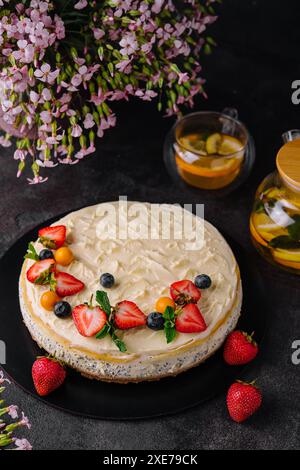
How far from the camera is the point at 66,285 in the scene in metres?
2.73

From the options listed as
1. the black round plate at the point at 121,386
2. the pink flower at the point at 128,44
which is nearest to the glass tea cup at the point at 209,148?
the pink flower at the point at 128,44

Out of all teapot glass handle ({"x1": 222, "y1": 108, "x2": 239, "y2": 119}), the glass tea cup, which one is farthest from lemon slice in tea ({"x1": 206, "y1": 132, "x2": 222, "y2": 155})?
teapot glass handle ({"x1": 222, "y1": 108, "x2": 239, "y2": 119})

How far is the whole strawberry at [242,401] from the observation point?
258 centimetres

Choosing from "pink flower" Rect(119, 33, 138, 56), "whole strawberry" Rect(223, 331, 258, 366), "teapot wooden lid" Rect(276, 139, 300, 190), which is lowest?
"whole strawberry" Rect(223, 331, 258, 366)

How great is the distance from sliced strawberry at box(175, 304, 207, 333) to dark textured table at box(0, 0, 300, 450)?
305 mm

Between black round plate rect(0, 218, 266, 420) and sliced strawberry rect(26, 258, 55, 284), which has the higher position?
sliced strawberry rect(26, 258, 55, 284)

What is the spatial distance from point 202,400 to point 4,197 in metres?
1.49

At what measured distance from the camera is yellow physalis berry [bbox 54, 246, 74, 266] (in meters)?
2.83

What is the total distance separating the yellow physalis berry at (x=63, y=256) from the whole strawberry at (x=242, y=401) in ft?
2.73

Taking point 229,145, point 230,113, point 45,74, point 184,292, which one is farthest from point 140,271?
point 230,113

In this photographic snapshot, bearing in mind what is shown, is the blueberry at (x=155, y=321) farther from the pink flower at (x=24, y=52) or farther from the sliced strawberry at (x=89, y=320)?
the pink flower at (x=24, y=52)

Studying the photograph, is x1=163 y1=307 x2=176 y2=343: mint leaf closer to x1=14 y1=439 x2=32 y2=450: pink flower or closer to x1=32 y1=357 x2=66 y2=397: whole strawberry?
x1=32 y1=357 x2=66 y2=397: whole strawberry

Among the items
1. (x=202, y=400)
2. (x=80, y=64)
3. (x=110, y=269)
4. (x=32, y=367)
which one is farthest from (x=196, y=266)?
(x=80, y=64)
